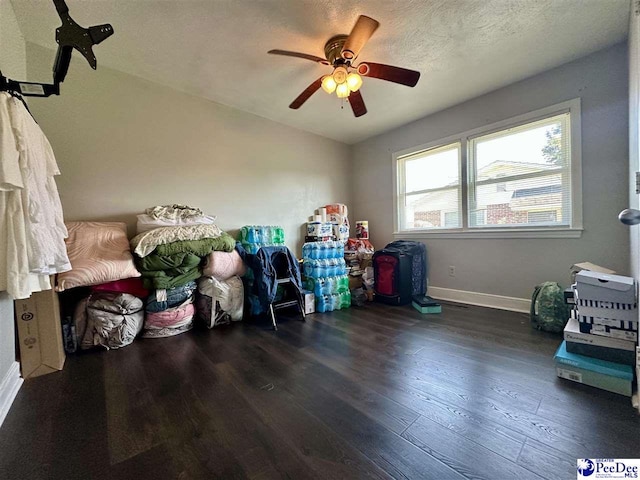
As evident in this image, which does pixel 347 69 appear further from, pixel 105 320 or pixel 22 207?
pixel 105 320

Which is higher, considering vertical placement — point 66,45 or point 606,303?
point 66,45

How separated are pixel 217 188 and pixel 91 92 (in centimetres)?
142

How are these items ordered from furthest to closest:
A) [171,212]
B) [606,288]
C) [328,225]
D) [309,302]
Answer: [328,225] < [309,302] < [171,212] < [606,288]

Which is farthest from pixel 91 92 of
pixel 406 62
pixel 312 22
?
pixel 406 62

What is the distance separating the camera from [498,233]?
114 inches

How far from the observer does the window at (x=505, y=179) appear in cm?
248

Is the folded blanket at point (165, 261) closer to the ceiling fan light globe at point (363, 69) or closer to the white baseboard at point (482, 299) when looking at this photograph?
the ceiling fan light globe at point (363, 69)

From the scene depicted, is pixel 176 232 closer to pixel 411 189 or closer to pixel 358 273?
pixel 358 273

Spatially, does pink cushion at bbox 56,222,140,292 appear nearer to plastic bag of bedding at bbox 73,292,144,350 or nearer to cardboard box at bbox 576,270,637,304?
plastic bag of bedding at bbox 73,292,144,350

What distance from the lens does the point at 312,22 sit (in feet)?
6.04

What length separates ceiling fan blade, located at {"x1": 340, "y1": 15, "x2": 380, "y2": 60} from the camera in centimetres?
156

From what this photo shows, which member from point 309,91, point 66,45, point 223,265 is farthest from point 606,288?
point 66,45

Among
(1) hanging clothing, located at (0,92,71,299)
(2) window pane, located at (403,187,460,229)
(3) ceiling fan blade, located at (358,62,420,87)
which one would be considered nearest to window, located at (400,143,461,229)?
(2) window pane, located at (403,187,460,229)

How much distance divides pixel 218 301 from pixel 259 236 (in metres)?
1.01
